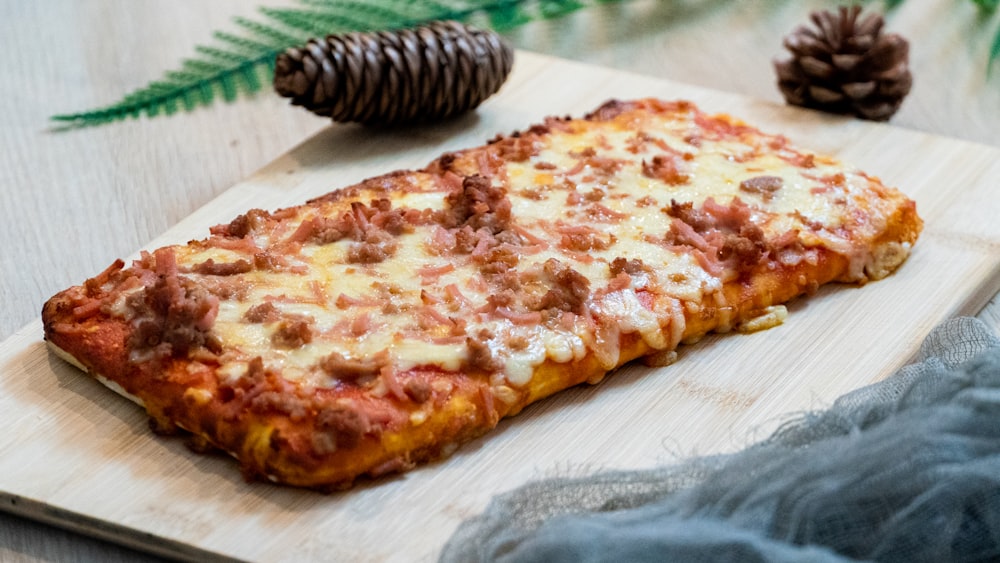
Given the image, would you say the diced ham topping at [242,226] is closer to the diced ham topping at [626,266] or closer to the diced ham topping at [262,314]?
the diced ham topping at [262,314]

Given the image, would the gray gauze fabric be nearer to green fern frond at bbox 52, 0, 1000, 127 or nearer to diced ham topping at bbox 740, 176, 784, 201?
diced ham topping at bbox 740, 176, 784, 201

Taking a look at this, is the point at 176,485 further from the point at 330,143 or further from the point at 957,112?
the point at 957,112

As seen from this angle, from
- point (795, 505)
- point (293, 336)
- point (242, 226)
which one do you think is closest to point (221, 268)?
point (242, 226)

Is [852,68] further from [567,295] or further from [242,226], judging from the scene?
[242,226]

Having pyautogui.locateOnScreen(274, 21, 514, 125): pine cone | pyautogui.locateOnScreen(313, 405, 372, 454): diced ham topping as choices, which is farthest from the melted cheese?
pyautogui.locateOnScreen(274, 21, 514, 125): pine cone

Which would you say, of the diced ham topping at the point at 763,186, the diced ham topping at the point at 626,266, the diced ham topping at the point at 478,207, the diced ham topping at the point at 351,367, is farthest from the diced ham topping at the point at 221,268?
the diced ham topping at the point at 763,186
